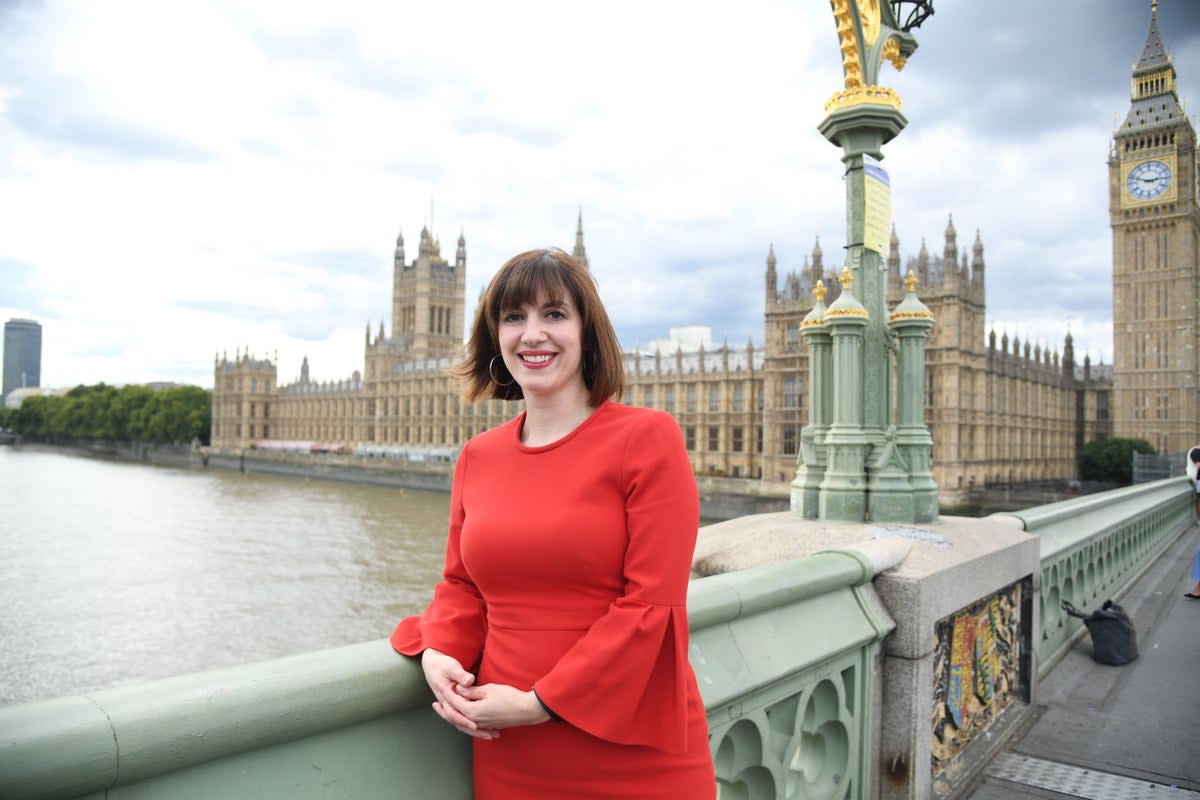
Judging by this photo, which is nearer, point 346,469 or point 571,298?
point 571,298

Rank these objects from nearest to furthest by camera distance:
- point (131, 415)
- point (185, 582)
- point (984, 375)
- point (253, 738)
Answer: point (253, 738)
point (185, 582)
point (984, 375)
point (131, 415)

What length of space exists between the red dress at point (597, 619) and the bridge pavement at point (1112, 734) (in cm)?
226

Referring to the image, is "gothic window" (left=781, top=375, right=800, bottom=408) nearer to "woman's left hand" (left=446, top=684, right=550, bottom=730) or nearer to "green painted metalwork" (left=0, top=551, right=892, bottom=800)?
"green painted metalwork" (left=0, top=551, right=892, bottom=800)

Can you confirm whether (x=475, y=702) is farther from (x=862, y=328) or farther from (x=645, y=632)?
(x=862, y=328)

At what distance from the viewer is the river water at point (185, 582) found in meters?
12.8

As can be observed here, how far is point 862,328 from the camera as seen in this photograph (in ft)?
13.8

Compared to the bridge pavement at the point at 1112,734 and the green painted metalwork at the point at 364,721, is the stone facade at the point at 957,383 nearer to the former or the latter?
the bridge pavement at the point at 1112,734

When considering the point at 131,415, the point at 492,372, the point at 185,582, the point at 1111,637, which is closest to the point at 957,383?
the point at 185,582

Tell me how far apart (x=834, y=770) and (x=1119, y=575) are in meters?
5.76

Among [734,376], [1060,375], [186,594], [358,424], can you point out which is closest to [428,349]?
[358,424]

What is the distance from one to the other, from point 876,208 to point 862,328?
656 millimetres

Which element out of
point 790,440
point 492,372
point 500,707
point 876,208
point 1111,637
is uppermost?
point 876,208

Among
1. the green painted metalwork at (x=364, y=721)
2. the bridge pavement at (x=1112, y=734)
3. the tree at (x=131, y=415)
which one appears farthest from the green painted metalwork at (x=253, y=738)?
the tree at (x=131, y=415)

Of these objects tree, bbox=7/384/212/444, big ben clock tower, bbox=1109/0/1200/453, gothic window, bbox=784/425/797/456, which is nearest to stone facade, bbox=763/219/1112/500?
gothic window, bbox=784/425/797/456
